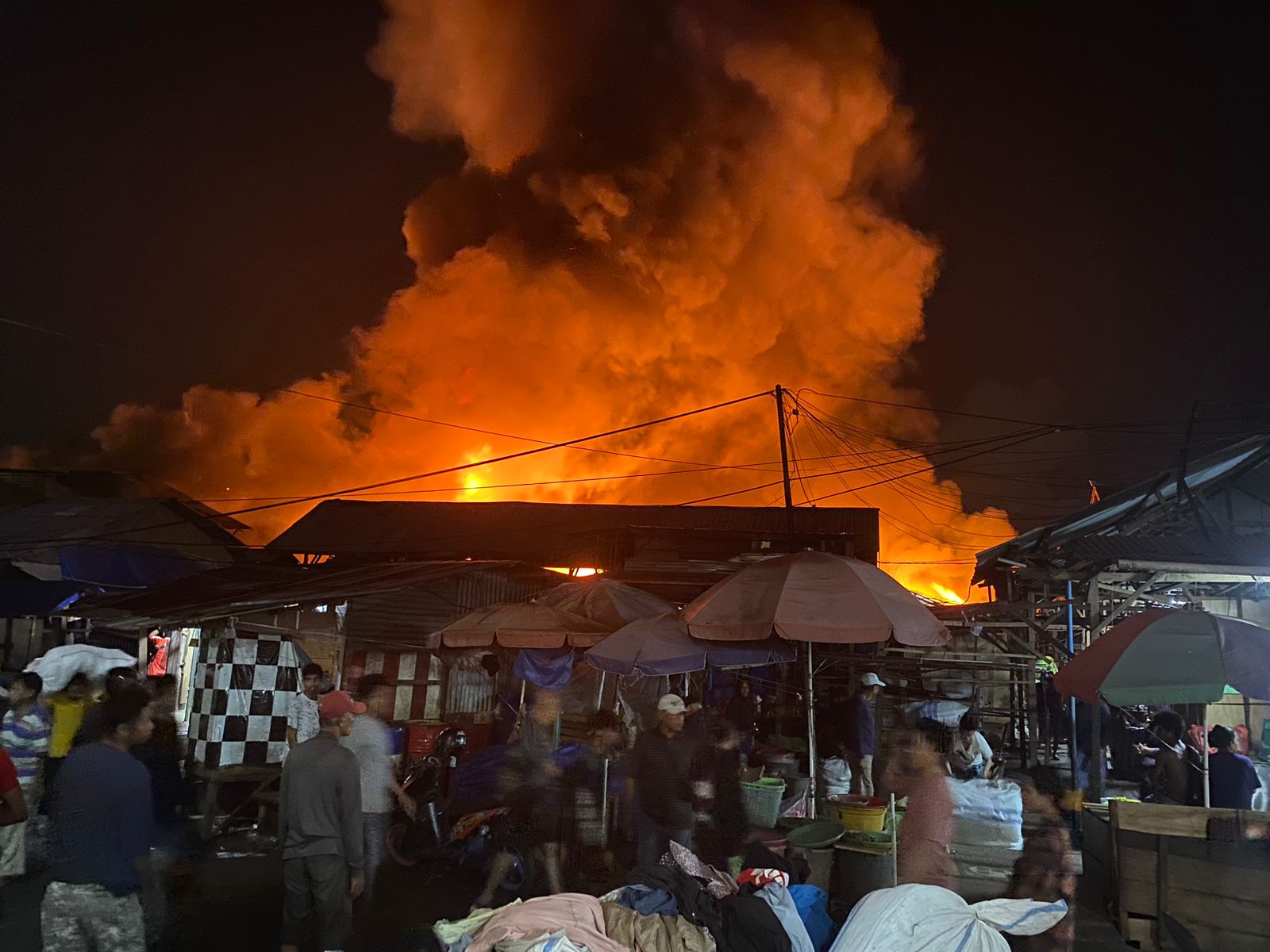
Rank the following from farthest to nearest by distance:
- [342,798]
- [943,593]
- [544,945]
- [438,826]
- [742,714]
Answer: [943,593] < [742,714] < [438,826] < [342,798] < [544,945]

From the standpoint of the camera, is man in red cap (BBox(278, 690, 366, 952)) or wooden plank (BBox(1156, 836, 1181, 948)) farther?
wooden plank (BBox(1156, 836, 1181, 948))

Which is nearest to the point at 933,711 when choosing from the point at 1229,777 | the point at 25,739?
the point at 1229,777

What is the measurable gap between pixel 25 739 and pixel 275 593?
3.81m

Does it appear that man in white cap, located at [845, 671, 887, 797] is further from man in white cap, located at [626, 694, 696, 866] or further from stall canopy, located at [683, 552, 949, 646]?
man in white cap, located at [626, 694, 696, 866]

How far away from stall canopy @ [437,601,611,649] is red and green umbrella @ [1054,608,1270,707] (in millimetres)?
Result: 5467

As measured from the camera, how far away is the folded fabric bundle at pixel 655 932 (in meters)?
5.04

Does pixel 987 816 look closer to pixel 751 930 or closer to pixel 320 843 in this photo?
pixel 751 930

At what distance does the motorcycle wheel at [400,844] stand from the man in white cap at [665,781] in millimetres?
3875

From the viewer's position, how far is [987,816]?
23.2 feet

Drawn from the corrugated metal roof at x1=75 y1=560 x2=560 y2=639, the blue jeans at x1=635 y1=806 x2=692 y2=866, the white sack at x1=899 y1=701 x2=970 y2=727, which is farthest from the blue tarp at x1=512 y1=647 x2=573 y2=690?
the white sack at x1=899 y1=701 x2=970 y2=727

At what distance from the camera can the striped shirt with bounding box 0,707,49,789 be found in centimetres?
865

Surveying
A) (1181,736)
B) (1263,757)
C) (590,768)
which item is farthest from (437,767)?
(1263,757)

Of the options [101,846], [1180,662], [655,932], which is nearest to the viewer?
[101,846]

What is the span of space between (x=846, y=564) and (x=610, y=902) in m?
4.01
